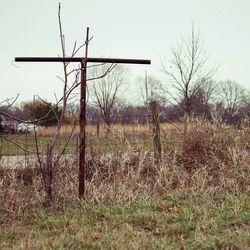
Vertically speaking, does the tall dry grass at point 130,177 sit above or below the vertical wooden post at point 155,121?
below

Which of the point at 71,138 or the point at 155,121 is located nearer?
the point at 71,138

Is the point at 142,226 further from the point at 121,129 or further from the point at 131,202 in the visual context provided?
the point at 121,129

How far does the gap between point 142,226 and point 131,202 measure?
1006mm

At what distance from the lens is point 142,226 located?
4797 mm

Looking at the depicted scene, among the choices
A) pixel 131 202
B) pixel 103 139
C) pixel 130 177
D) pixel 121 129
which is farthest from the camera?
pixel 121 129

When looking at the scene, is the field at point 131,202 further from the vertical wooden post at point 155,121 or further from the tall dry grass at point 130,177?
the vertical wooden post at point 155,121

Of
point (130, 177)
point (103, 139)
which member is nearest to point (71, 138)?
point (103, 139)

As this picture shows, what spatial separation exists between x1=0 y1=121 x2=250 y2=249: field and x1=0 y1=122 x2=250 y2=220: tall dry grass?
15 millimetres

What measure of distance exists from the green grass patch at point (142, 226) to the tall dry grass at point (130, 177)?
1.49 feet

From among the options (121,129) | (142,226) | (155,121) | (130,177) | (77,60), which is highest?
(77,60)

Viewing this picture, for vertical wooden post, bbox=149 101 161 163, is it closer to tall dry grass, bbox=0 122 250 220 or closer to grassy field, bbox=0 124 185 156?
grassy field, bbox=0 124 185 156

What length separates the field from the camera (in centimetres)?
421

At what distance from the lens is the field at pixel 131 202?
4211 mm

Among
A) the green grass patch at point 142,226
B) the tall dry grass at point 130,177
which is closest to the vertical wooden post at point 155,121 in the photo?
the tall dry grass at point 130,177
